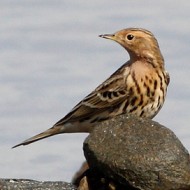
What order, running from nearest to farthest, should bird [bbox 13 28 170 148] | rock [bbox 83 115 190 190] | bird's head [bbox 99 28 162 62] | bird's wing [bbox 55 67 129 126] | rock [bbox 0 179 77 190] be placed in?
rock [bbox 83 115 190 190] < rock [bbox 0 179 77 190] < bird [bbox 13 28 170 148] < bird's wing [bbox 55 67 129 126] < bird's head [bbox 99 28 162 62]

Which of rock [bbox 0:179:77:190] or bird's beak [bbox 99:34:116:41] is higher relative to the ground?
bird's beak [bbox 99:34:116:41]

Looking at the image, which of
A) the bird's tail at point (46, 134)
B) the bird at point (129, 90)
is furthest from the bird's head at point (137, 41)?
the bird's tail at point (46, 134)

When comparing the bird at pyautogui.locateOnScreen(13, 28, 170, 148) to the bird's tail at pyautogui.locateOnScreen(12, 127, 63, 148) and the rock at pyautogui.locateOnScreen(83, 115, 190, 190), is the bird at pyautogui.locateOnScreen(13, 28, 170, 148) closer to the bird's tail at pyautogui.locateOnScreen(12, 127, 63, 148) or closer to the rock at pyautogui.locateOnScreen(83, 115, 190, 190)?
the bird's tail at pyautogui.locateOnScreen(12, 127, 63, 148)

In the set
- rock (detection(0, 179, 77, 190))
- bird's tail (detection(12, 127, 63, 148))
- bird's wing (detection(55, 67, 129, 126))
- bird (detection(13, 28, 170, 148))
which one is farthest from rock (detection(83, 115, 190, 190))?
bird's tail (detection(12, 127, 63, 148))

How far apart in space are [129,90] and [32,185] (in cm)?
213

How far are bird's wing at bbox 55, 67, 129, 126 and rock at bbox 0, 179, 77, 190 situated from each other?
1.57m

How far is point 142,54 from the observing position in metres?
15.1

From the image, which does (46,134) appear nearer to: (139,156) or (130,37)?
(130,37)

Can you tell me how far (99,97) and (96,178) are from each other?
104 inches

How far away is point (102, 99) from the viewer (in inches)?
599

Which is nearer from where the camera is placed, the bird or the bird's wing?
the bird

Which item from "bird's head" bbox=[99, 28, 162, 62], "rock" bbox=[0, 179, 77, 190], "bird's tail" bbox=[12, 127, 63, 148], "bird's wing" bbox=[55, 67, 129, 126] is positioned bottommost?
"rock" bbox=[0, 179, 77, 190]

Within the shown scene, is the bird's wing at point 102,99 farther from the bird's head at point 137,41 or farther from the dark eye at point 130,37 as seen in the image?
the dark eye at point 130,37

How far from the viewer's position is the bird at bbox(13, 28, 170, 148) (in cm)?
1466
